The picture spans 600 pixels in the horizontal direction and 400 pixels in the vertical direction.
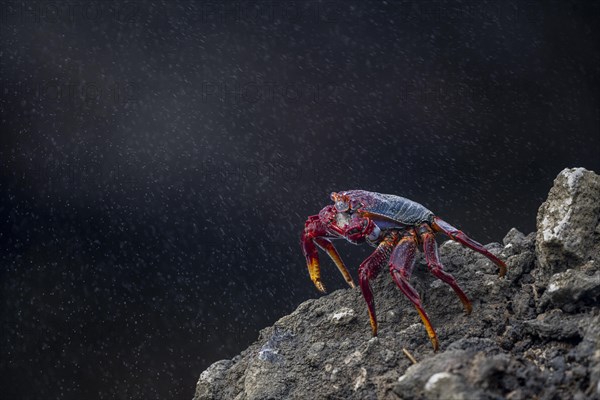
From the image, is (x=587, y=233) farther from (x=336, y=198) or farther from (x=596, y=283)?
(x=336, y=198)

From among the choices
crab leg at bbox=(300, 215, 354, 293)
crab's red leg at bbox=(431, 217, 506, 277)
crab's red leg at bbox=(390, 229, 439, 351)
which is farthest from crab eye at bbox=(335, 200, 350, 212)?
crab's red leg at bbox=(431, 217, 506, 277)

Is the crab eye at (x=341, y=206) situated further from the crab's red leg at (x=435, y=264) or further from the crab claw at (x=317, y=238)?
the crab's red leg at (x=435, y=264)

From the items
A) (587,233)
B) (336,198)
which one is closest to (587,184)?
(587,233)

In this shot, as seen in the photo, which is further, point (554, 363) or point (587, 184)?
point (587, 184)

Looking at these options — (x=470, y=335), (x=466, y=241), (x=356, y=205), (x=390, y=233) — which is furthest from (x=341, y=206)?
(x=470, y=335)

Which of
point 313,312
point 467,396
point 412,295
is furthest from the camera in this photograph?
point 313,312

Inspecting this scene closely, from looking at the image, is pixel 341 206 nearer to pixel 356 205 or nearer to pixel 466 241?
pixel 356 205

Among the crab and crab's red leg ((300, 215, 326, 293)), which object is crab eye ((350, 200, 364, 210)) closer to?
the crab
